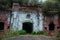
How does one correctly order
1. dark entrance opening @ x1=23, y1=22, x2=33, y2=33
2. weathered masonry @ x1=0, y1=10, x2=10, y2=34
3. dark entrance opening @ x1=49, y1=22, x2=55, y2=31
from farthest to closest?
dark entrance opening @ x1=23, y1=22, x2=33, y2=33
dark entrance opening @ x1=49, y1=22, x2=55, y2=31
weathered masonry @ x1=0, y1=10, x2=10, y2=34

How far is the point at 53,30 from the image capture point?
20938 mm

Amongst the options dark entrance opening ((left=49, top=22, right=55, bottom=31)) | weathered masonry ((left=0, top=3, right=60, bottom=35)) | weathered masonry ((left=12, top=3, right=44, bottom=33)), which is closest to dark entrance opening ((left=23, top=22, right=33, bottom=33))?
weathered masonry ((left=0, top=3, right=60, bottom=35))

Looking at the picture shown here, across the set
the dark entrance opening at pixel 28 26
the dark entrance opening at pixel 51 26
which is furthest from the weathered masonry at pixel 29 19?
the dark entrance opening at pixel 28 26

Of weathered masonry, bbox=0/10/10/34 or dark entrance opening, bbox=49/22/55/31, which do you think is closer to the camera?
weathered masonry, bbox=0/10/10/34

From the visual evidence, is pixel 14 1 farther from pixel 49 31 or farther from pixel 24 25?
pixel 49 31

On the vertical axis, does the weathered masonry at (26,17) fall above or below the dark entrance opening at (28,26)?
above

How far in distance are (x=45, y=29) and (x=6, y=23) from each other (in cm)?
433

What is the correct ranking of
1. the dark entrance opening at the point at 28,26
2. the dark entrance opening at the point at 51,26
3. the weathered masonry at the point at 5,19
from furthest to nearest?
the dark entrance opening at the point at 28,26
the dark entrance opening at the point at 51,26
the weathered masonry at the point at 5,19

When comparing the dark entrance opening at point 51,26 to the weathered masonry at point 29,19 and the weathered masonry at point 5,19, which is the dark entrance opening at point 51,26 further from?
the weathered masonry at point 5,19

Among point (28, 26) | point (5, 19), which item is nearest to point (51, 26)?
point (28, 26)

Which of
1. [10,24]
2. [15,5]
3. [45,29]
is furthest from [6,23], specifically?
[45,29]

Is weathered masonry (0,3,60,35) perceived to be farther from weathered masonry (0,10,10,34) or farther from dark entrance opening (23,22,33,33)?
dark entrance opening (23,22,33,33)

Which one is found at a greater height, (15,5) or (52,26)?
(15,5)

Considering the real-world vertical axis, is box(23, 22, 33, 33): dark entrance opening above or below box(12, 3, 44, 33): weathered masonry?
below
